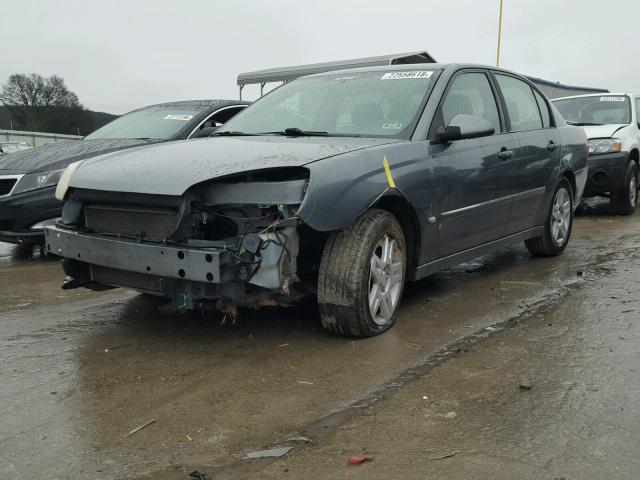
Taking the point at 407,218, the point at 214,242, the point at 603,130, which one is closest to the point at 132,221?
the point at 214,242

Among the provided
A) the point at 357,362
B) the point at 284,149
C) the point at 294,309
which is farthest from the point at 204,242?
the point at 294,309

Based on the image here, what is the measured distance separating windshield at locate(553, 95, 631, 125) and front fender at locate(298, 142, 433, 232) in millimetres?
Answer: 6801

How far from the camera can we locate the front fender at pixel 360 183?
10.8 ft

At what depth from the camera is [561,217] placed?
20.1ft

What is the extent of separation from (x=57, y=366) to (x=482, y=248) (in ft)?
9.99

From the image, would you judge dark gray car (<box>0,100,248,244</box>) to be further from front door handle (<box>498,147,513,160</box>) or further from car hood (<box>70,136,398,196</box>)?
front door handle (<box>498,147,513,160</box>)

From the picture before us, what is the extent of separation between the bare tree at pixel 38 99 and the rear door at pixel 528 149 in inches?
2277

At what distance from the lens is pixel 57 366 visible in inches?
133

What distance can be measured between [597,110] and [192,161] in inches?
326

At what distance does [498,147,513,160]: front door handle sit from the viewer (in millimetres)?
4785

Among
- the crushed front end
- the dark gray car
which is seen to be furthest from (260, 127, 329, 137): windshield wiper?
the dark gray car

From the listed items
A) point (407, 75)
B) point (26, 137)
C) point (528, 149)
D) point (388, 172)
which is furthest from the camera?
point (26, 137)

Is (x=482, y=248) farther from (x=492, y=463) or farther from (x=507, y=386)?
(x=492, y=463)

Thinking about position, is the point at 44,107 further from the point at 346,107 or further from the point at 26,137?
the point at 346,107
